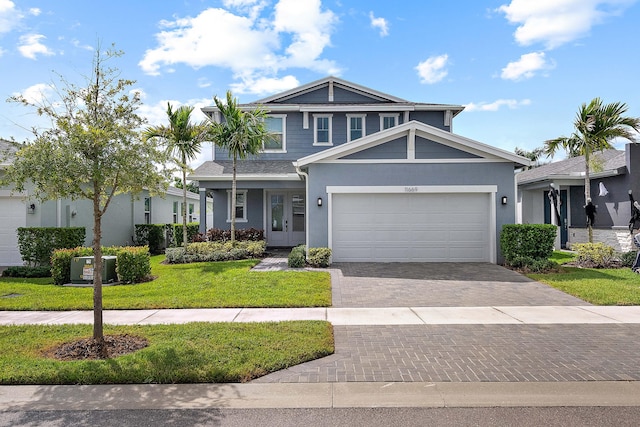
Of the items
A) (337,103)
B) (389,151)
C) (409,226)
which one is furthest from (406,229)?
(337,103)

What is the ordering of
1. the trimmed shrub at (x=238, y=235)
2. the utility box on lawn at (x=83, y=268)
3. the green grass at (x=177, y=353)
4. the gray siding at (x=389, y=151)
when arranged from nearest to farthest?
1. the green grass at (x=177, y=353)
2. the utility box on lawn at (x=83, y=268)
3. the gray siding at (x=389, y=151)
4. the trimmed shrub at (x=238, y=235)

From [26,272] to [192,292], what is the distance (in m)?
6.19

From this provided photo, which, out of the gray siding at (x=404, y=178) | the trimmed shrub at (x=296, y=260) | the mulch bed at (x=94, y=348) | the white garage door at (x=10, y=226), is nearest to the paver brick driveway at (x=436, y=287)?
the trimmed shrub at (x=296, y=260)

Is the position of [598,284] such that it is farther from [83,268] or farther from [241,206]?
[241,206]

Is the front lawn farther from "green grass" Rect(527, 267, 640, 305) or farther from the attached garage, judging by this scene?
the attached garage

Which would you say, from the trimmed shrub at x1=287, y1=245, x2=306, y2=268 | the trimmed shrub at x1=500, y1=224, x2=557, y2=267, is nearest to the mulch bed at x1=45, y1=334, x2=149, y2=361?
the trimmed shrub at x1=287, y1=245, x2=306, y2=268

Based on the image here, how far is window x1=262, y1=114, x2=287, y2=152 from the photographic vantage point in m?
18.5

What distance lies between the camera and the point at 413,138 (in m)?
12.7

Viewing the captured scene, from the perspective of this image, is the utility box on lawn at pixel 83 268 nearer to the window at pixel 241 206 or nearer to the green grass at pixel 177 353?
the green grass at pixel 177 353

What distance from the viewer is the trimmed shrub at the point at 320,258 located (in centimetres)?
1225

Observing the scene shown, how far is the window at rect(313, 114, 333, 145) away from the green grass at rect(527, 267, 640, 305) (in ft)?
35.6

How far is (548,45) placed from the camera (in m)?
13.5

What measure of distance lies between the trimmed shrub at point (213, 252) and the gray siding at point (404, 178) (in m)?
2.99

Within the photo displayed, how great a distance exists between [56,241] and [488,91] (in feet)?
56.9
